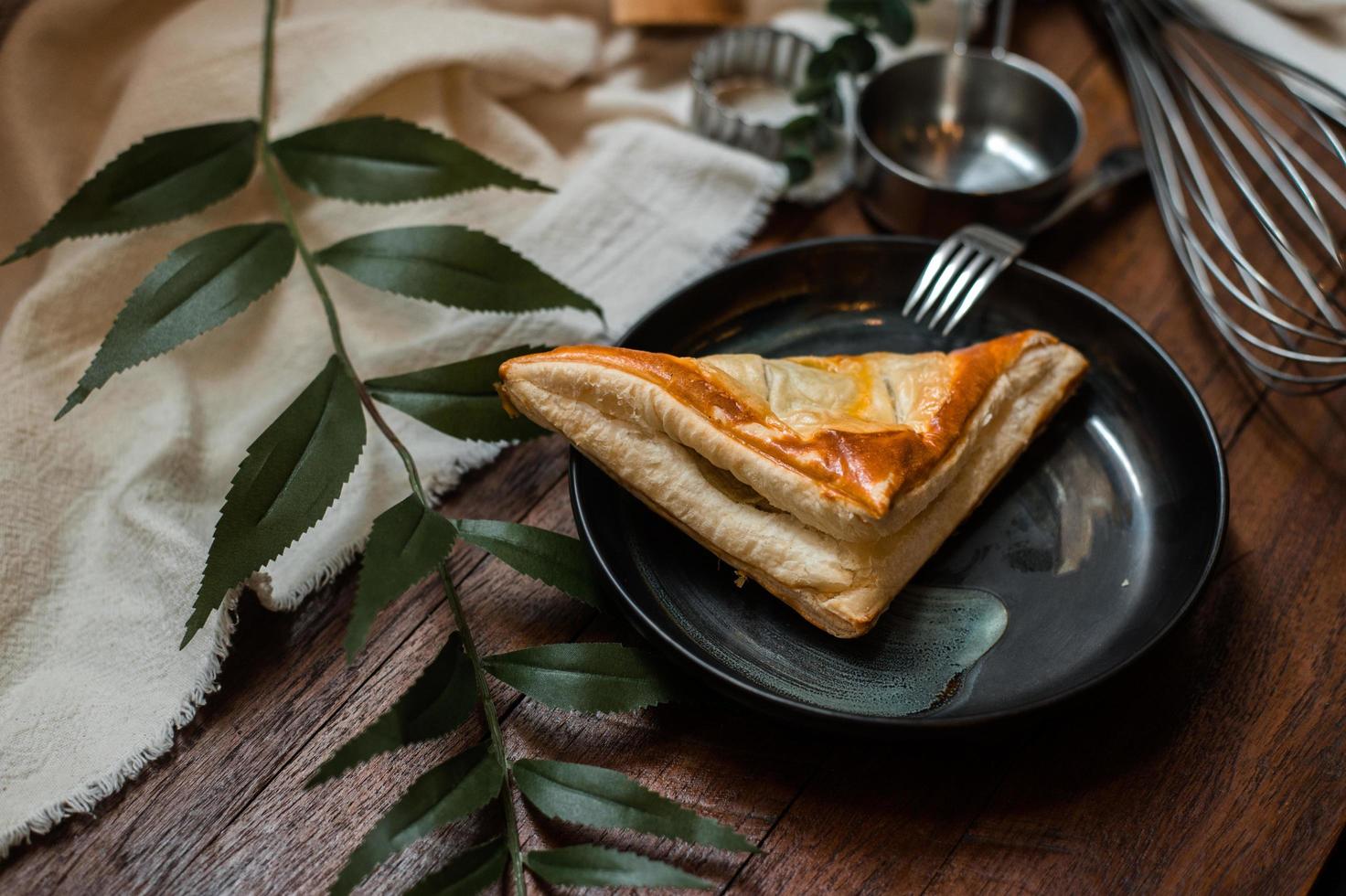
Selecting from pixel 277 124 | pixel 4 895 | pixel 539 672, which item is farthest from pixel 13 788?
pixel 277 124

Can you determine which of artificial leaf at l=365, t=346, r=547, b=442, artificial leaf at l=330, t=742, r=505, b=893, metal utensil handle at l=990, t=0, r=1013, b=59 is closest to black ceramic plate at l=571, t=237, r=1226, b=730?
artificial leaf at l=365, t=346, r=547, b=442

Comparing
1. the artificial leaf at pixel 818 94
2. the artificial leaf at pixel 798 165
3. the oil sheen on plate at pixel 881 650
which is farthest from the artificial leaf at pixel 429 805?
the artificial leaf at pixel 818 94

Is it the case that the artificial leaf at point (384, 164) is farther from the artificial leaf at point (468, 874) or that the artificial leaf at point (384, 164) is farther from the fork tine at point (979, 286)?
the artificial leaf at point (468, 874)

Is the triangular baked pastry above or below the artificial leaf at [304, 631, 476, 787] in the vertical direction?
above

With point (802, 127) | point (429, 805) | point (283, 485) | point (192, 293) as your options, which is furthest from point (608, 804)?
point (802, 127)

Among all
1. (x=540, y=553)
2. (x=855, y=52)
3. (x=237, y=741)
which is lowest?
(x=237, y=741)

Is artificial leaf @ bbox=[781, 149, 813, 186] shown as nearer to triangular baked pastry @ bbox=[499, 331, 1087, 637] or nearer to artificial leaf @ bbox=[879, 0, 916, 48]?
artificial leaf @ bbox=[879, 0, 916, 48]

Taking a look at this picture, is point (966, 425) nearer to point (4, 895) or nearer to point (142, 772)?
point (142, 772)

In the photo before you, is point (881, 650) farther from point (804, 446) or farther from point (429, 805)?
point (429, 805)
